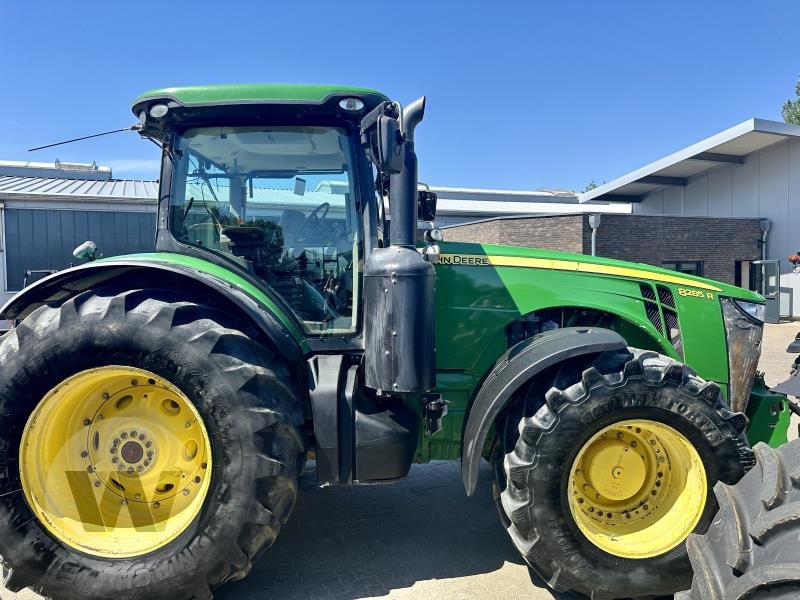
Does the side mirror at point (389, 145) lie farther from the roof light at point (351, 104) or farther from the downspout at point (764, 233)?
the downspout at point (764, 233)

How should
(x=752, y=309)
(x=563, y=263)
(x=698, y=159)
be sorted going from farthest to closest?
1. (x=698, y=159)
2. (x=752, y=309)
3. (x=563, y=263)

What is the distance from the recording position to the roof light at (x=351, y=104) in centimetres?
294

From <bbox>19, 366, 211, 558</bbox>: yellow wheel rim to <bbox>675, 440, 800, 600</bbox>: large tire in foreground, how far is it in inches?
84.6

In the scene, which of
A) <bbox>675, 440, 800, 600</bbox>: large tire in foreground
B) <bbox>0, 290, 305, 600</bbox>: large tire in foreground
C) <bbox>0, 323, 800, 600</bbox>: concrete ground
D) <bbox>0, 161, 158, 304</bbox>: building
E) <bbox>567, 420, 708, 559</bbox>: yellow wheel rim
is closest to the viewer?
<bbox>675, 440, 800, 600</bbox>: large tire in foreground

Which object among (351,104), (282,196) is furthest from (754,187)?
(282,196)

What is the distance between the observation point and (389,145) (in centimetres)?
262

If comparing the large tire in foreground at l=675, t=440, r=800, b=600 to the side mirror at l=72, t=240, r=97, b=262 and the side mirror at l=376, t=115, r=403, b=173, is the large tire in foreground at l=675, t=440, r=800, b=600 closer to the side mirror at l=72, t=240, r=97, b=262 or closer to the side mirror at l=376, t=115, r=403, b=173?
the side mirror at l=376, t=115, r=403, b=173

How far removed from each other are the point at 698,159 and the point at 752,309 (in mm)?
18359

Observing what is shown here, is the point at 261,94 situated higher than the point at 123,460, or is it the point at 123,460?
the point at 261,94

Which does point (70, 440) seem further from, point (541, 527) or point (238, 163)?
point (541, 527)

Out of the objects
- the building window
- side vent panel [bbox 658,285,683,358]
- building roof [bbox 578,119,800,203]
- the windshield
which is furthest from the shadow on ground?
building roof [bbox 578,119,800,203]

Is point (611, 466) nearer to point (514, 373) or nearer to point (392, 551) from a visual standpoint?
point (514, 373)

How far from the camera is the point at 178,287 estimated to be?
2.97 metres

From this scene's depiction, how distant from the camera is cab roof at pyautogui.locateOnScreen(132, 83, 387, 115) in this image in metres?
2.93
